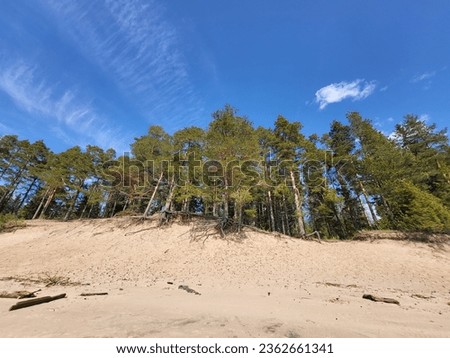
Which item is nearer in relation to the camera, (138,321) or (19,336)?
(19,336)

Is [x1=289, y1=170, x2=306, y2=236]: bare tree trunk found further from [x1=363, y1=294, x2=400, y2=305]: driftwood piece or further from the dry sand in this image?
[x1=363, y1=294, x2=400, y2=305]: driftwood piece

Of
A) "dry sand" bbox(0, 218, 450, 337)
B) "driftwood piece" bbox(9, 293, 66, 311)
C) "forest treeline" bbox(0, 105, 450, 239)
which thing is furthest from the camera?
"forest treeline" bbox(0, 105, 450, 239)

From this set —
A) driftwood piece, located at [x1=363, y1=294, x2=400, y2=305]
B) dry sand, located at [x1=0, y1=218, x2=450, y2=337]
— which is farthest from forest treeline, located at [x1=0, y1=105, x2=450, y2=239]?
driftwood piece, located at [x1=363, y1=294, x2=400, y2=305]

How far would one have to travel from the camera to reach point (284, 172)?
20.1 meters

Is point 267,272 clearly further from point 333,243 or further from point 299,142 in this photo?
point 299,142

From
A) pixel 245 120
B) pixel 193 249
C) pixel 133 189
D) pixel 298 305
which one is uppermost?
pixel 245 120

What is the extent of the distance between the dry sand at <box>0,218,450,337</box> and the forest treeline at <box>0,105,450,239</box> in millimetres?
2965

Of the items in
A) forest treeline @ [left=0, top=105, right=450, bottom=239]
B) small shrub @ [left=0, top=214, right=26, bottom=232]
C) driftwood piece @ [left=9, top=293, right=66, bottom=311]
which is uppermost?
forest treeline @ [left=0, top=105, right=450, bottom=239]

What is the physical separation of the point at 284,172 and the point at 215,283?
13.4 meters

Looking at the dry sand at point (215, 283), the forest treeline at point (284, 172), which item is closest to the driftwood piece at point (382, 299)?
the dry sand at point (215, 283)

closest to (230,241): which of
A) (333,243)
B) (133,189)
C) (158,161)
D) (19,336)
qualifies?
(333,243)

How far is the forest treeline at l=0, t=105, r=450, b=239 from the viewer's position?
1577 centimetres

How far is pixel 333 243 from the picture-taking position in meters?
15.5

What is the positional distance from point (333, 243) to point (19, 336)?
16638 millimetres
